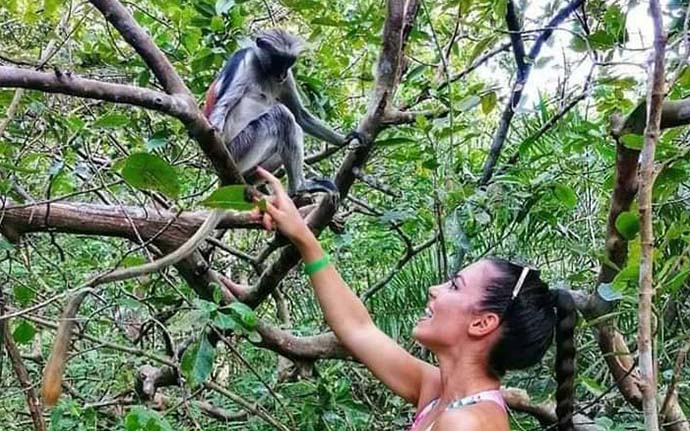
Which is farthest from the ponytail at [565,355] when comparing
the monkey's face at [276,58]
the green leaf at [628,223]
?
the monkey's face at [276,58]

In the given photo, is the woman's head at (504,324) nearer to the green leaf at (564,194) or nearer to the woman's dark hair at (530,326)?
the woman's dark hair at (530,326)

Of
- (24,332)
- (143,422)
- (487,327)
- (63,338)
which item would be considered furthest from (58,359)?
(487,327)

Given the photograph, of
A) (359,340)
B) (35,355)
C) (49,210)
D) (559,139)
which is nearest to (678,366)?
(359,340)

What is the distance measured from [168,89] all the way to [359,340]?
0.77 meters

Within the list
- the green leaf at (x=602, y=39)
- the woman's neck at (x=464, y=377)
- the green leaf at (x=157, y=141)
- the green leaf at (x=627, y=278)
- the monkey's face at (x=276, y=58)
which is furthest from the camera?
the monkey's face at (x=276, y=58)

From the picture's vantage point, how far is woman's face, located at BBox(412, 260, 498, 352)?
169 cm

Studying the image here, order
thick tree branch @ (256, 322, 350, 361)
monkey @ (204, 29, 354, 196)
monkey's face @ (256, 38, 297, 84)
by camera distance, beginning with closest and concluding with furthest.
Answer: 1. thick tree branch @ (256, 322, 350, 361)
2. monkey @ (204, 29, 354, 196)
3. monkey's face @ (256, 38, 297, 84)

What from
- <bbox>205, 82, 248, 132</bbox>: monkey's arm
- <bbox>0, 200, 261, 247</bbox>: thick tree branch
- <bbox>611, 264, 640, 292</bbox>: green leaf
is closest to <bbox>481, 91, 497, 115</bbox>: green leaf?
<bbox>0, 200, 261, 247</bbox>: thick tree branch

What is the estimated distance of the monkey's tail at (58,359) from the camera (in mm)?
1594

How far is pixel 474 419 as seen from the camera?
1.52 meters

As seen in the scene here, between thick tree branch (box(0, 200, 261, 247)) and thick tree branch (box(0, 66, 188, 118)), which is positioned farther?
thick tree branch (box(0, 200, 261, 247))

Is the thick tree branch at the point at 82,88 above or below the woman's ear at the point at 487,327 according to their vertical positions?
above

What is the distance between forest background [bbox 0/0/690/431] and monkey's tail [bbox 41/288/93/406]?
0.43 ft

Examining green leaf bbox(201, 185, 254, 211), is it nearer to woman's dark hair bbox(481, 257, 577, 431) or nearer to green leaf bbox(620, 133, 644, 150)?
woman's dark hair bbox(481, 257, 577, 431)
